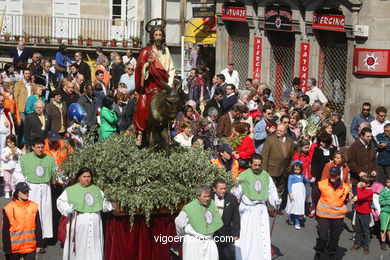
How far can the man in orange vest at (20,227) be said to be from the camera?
12.2 metres

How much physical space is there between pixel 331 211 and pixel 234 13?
1427 cm

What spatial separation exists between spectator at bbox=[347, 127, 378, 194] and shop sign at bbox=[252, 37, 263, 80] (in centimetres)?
982

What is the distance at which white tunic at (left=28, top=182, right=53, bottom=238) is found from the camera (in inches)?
570

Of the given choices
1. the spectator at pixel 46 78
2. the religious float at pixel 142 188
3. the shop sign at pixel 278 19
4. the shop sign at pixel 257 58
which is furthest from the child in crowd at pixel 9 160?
the shop sign at pixel 257 58

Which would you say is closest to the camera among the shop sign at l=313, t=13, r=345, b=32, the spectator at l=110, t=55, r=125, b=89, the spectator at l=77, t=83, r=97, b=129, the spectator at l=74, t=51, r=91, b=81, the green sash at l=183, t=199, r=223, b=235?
the green sash at l=183, t=199, r=223, b=235

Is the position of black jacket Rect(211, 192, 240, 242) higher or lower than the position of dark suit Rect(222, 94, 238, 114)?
lower

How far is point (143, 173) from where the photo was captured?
1313 cm

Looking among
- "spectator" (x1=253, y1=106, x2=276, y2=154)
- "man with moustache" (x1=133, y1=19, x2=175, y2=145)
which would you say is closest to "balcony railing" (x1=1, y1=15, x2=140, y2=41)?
"spectator" (x1=253, y1=106, x2=276, y2=154)

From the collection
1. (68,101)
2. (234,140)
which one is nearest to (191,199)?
(234,140)

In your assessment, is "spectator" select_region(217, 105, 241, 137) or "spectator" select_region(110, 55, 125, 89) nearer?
"spectator" select_region(217, 105, 241, 137)

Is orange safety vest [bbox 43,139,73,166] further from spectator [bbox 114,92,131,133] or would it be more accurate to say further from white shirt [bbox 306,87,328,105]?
white shirt [bbox 306,87,328,105]

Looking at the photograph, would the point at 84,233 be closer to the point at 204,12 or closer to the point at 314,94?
the point at 314,94

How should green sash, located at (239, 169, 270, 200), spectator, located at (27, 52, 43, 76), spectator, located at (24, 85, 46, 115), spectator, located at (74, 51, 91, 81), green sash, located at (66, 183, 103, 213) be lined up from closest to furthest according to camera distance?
green sash, located at (66, 183, 103, 213)
green sash, located at (239, 169, 270, 200)
spectator, located at (24, 85, 46, 115)
spectator, located at (27, 52, 43, 76)
spectator, located at (74, 51, 91, 81)

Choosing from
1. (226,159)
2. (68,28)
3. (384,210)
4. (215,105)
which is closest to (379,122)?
(384,210)
